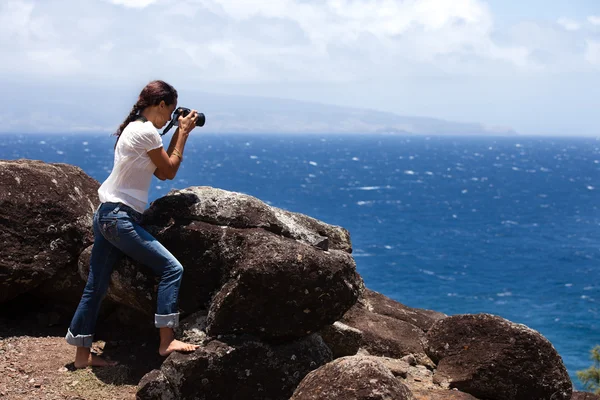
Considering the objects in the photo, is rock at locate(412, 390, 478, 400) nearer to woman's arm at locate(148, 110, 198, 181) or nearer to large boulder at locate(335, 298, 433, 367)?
large boulder at locate(335, 298, 433, 367)

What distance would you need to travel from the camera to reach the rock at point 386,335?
12.7 meters

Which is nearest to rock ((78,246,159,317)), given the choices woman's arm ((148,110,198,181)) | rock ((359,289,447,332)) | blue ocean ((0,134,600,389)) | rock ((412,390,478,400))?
woman's arm ((148,110,198,181))

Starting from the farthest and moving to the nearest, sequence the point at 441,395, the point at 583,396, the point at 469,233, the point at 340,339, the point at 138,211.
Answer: the point at 469,233 < the point at 340,339 < the point at 583,396 < the point at 441,395 < the point at 138,211

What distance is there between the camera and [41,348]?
10773 mm

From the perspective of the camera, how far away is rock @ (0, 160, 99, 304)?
37.3 ft

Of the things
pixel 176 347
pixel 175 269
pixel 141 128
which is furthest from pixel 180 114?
pixel 176 347

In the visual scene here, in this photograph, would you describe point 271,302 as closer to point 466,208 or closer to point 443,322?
point 443,322

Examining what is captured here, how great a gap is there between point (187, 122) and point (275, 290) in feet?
8.36

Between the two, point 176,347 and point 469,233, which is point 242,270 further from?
point 469,233

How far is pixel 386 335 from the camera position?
43.2 feet

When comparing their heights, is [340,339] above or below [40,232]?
below

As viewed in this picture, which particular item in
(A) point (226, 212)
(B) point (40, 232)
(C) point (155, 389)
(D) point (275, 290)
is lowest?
(C) point (155, 389)

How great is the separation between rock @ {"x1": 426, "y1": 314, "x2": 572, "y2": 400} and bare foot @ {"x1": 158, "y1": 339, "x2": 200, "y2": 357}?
391 centimetres

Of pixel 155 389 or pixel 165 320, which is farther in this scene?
pixel 165 320
